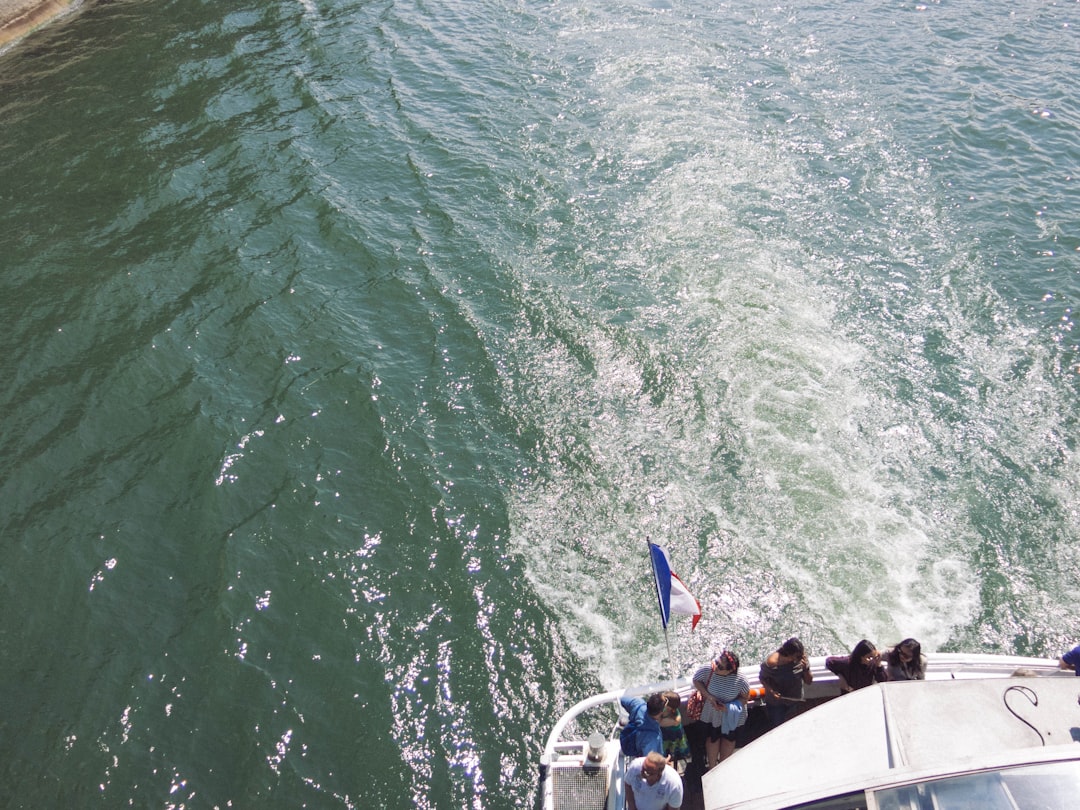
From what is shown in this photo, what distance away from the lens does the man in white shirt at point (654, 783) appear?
9.76 metres

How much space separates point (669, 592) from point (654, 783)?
281cm

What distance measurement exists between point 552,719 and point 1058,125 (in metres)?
28.5

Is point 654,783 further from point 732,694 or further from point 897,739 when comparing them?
point 897,739

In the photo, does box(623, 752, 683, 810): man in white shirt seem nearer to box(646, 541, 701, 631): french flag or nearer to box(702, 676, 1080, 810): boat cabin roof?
box(702, 676, 1080, 810): boat cabin roof

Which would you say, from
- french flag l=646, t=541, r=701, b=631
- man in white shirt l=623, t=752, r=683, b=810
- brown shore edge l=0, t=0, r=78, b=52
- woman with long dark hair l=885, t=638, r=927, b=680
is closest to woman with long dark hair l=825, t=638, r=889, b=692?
woman with long dark hair l=885, t=638, r=927, b=680

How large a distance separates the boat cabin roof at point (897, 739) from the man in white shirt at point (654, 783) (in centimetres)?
43

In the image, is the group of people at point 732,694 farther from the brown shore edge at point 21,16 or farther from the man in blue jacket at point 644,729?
the brown shore edge at point 21,16

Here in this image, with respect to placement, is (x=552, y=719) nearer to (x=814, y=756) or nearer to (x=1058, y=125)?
(x=814, y=756)

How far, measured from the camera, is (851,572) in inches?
599

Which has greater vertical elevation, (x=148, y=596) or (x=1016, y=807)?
(x=1016, y=807)

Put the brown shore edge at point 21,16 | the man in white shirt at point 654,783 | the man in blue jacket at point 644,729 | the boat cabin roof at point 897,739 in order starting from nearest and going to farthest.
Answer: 1. the boat cabin roof at point 897,739
2. the man in white shirt at point 654,783
3. the man in blue jacket at point 644,729
4. the brown shore edge at point 21,16

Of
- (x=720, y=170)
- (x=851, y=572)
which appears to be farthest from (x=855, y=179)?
(x=851, y=572)

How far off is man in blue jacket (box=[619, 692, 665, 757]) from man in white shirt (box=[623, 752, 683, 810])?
0.47m

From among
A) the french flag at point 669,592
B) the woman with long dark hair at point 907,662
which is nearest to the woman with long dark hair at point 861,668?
the woman with long dark hair at point 907,662
